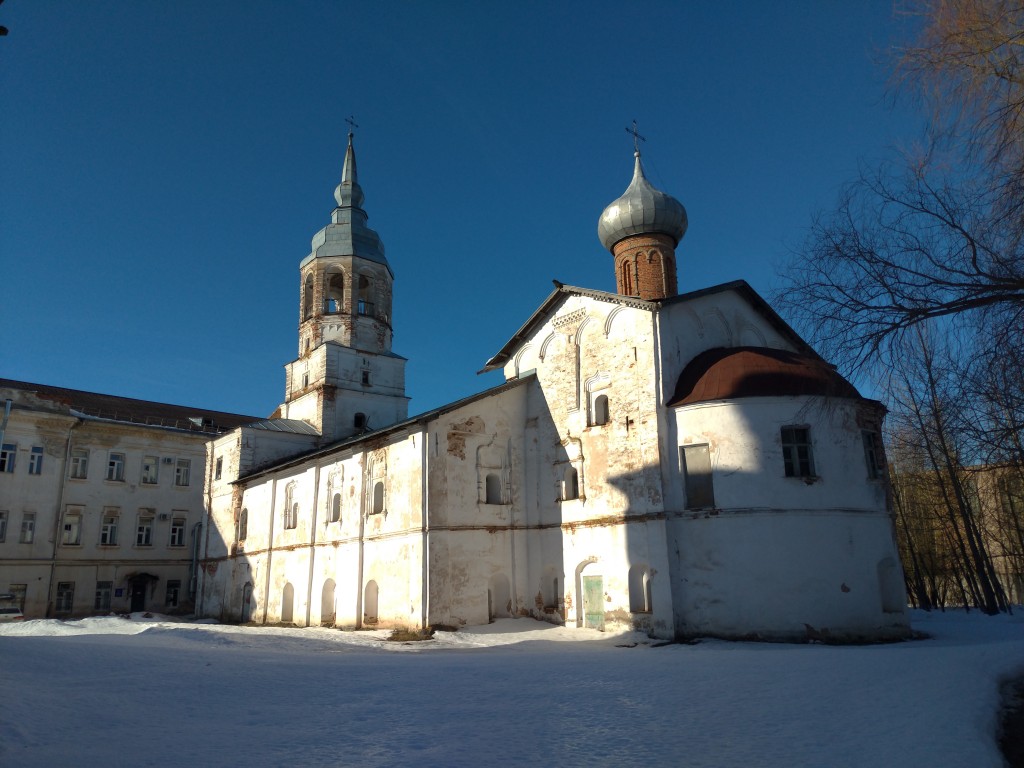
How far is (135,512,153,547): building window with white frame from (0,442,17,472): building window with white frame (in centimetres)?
563

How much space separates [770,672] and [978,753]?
3995mm

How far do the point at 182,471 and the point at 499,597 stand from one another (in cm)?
2147

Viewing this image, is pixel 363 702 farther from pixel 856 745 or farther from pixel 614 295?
pixel 614 295

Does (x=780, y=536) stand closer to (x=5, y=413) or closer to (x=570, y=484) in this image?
(x=570, y=484)

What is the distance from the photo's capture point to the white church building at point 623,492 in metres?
16.4

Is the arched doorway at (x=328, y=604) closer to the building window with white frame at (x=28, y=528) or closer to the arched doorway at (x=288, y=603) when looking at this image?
the arched doorway at (x=288, y=603)

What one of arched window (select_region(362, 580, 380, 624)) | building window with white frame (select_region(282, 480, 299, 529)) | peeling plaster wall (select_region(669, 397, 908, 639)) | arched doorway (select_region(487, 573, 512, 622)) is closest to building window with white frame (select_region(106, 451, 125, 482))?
building window with white frame (select_region(282, 480, 299, 529))

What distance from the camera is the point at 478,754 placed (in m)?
5.65

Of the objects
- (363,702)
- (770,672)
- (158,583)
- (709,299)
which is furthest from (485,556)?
(158,583)

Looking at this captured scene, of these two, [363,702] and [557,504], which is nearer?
[363,702]

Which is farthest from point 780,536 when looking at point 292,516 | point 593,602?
point 292,516

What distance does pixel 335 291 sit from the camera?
31688mm

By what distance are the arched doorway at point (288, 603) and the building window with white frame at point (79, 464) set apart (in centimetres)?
1256

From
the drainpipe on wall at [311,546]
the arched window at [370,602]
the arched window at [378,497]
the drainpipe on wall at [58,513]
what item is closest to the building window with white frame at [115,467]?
the drainpipe on wall at [58,513]
